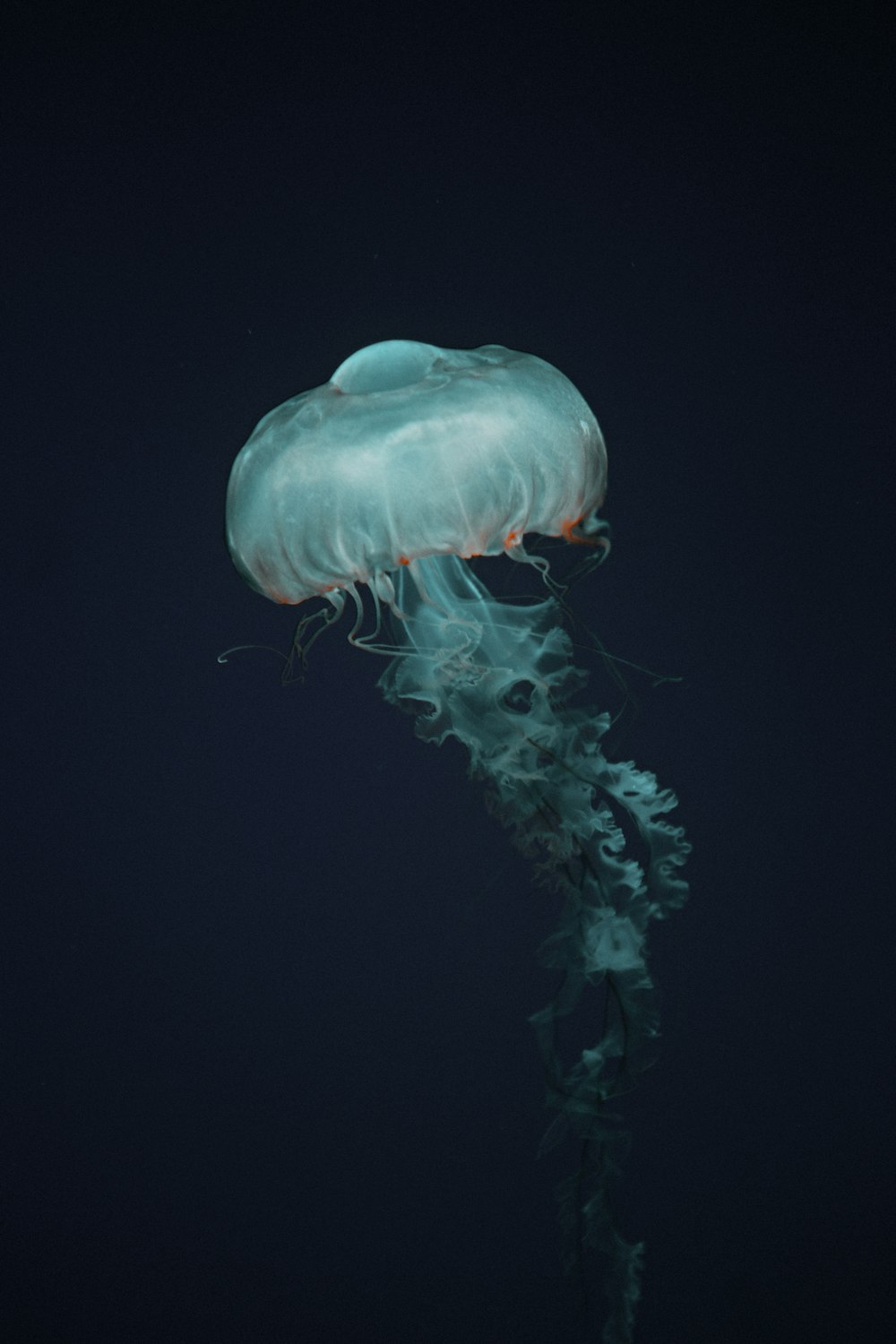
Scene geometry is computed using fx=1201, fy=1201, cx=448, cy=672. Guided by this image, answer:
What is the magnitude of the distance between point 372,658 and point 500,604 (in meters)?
0.36

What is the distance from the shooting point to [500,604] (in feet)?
9.53

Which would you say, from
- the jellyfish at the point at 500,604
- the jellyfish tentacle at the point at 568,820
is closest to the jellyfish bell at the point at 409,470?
the jellyfish at the point at 500,604

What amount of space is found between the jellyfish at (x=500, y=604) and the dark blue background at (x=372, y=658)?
235mm

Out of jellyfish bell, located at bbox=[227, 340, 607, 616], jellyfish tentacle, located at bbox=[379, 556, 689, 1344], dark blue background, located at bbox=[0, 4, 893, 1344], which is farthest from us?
dark blue background, located at bbox=[0, 4, 893, 1344]

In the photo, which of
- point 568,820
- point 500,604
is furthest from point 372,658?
point 568,820

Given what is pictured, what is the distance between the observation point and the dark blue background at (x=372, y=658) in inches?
117

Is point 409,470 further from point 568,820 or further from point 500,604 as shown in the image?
point 568,820

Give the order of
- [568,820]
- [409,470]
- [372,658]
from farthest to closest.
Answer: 1. [372,658]
2. [568,820]
3. [409,470]

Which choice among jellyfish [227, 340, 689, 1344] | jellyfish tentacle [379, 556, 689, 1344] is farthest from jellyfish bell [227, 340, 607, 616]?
jellyfish tentacle [379, 556, 689, 1344]

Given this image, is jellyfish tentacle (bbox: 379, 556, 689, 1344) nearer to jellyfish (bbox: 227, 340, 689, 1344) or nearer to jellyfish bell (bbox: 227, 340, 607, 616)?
jellyfish (bbox: 227, 340, 689, 1344)

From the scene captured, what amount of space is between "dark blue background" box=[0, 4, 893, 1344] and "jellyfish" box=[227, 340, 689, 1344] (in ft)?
0.77

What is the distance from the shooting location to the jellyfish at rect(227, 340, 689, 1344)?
2.51 meters

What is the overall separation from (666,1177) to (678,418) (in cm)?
219

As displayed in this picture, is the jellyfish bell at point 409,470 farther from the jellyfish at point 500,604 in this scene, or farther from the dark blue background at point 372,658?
the dark blue background at point 372,658
